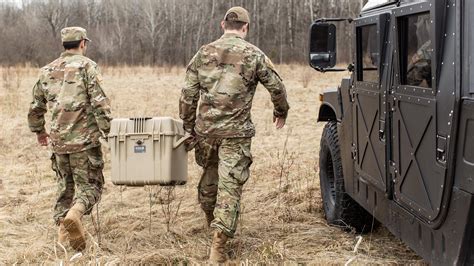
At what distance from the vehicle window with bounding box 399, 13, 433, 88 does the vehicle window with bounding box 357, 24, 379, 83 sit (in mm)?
441

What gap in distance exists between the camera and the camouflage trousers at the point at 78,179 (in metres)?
5.18

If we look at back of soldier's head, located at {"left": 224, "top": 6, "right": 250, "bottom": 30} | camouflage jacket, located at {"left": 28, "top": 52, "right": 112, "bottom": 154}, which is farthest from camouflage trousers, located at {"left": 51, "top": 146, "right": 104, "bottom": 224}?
back of soldier's head, located at {"left": 224, "top": 6, "right": 250, "bottom": 30}

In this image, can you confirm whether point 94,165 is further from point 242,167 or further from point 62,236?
point 242,167

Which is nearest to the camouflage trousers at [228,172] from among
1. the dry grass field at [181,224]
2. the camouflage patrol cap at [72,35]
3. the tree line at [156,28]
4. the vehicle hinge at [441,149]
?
the dry grass field at [181,224]

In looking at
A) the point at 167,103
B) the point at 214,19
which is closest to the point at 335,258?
the point at 167,103

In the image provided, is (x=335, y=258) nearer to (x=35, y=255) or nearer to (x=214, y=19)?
(x=35, y=255)

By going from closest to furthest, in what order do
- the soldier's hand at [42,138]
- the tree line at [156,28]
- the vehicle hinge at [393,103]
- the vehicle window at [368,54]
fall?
1. the vehicle hinge at [393,103]
2. the vehicle window at [368,54]
3. the soldier's hand at [42,138]
4. the tree line at [156,28]

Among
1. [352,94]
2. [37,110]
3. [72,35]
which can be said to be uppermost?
[72,35]

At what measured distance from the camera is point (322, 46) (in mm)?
4965

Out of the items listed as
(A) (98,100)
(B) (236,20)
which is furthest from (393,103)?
(A) (98,100)

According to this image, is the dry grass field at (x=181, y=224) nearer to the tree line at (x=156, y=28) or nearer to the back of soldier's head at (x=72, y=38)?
the back of soldier's head at (x=72, y=38)

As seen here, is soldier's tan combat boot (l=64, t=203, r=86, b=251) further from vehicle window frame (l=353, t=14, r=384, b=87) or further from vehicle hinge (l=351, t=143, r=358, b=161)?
vehicle window frame (l=353, t=14, r=384, b=87)

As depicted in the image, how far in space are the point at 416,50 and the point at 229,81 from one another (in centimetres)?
153

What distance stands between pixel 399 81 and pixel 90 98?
2479 mm
